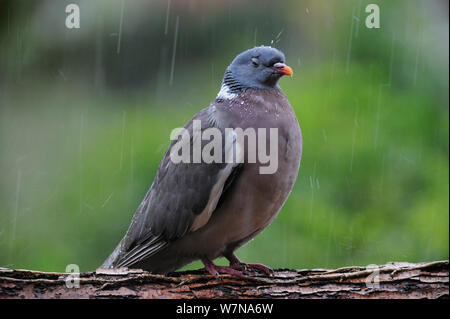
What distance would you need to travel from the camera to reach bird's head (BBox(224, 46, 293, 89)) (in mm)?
2396

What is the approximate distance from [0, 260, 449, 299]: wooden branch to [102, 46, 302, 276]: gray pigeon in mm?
172

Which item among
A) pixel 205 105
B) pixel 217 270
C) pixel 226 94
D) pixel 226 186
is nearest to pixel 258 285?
pixel 217 270

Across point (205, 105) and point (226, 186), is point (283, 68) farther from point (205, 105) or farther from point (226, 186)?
point (205, 105)

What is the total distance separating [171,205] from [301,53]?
1.87 meters

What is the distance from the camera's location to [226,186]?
89.7 inches

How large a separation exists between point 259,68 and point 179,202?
64 cm

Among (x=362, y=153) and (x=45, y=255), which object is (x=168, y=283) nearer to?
(x=45, y=255)

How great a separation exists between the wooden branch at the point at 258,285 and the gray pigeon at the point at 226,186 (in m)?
0.17

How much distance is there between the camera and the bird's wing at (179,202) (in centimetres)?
228

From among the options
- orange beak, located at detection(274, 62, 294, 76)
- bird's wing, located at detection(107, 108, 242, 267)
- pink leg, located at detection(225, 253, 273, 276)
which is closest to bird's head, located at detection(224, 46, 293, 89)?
orange beak, located at detection(274, 62, 294, 76)

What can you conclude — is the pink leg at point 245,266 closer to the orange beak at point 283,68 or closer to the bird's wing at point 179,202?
the bird's wing at point 179,202

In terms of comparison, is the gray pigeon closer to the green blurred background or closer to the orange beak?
the orange beak

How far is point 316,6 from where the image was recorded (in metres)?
3.96
